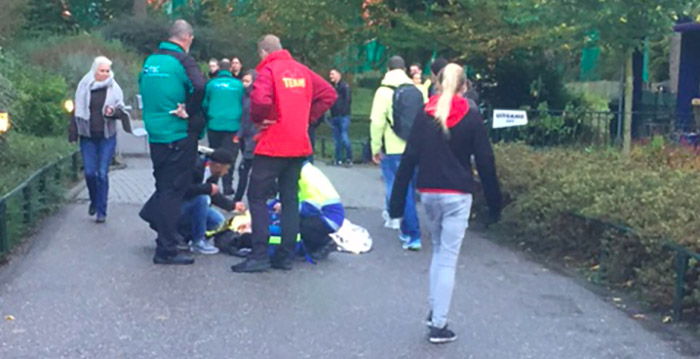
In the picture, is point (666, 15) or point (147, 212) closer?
point (147, 212)

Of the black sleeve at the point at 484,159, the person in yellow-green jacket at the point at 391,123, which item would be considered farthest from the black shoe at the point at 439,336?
the person in yellow-green jacket at the point at 391,123

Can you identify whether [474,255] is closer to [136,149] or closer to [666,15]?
[666,15]

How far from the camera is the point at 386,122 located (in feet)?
32.4

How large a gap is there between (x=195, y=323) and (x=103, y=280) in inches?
59.1

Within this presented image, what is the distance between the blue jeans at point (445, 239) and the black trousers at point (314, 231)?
91.8 inches

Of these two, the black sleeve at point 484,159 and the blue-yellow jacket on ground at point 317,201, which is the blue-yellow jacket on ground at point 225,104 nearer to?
the blue-yellow jacket on ground at point 317,201

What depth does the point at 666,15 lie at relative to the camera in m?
13.2

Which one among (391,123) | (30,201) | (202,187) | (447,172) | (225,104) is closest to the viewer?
(447,172)

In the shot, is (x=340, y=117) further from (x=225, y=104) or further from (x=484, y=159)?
(x=484, y=159)

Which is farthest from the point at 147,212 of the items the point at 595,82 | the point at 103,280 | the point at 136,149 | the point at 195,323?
the point at 595,82

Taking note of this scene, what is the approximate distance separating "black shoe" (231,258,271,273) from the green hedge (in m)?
2.80

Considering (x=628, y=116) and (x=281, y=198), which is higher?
(x=628, y=116)

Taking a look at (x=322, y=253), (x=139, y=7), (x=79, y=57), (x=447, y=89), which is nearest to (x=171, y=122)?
(x=322, y=253)

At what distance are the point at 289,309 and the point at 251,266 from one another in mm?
1197
